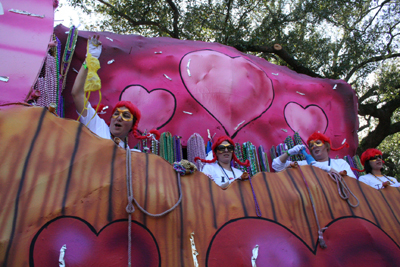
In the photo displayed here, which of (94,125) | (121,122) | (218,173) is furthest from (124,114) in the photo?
(218,173)

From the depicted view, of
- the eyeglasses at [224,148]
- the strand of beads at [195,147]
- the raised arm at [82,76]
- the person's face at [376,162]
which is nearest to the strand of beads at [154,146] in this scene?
the strand of beads at [195,147]

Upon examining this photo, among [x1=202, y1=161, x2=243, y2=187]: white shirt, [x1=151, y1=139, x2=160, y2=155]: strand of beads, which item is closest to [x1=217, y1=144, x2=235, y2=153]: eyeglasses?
[x1=202, y1=161, x2=243, y2=187]: white shirt

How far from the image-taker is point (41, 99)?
9.76 feet

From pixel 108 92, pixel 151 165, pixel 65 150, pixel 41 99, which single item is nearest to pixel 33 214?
pixel 65 150

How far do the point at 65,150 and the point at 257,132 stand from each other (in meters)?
2.86

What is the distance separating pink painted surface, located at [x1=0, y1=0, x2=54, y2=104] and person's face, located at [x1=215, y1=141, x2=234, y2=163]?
165cm

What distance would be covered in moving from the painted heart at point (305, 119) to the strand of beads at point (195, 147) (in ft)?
4.65

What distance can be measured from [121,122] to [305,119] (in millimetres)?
2880

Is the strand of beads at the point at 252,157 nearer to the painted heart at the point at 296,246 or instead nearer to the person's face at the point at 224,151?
the person's face at the point at 224,151

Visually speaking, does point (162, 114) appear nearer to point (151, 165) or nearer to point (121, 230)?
point (151, 165)

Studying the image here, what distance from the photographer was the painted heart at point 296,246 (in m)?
1.96

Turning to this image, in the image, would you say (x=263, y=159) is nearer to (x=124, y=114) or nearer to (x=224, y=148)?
(x=224, y=148)

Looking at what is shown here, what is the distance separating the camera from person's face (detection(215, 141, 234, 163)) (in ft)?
10.2

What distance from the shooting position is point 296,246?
213 centimetres
